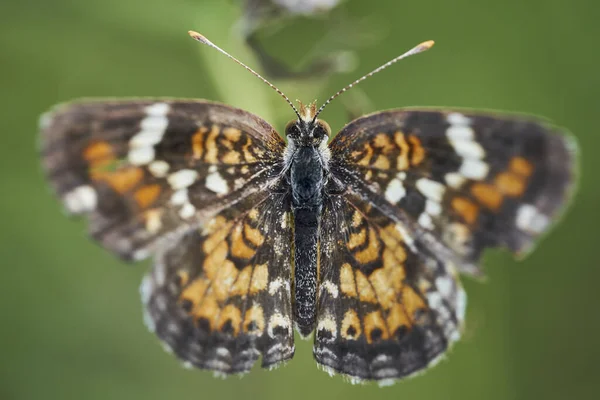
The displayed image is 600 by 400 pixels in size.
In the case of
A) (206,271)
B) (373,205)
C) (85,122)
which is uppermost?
(85,122)

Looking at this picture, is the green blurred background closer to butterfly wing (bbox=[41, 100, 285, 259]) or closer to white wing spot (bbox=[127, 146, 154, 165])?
butterfly wing (bbox=[41, 100, 285, 259])

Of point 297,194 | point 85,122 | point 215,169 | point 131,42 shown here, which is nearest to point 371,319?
point 297,194

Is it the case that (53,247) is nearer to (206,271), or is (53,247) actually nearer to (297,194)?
(206,271)

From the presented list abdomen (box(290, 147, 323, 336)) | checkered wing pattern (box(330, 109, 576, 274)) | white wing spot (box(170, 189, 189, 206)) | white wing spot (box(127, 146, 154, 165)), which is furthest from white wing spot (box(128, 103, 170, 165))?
checkered wing pattern (box(330, 109, 576, 274))

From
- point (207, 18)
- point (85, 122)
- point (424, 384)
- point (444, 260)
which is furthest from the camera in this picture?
point (424, 384)

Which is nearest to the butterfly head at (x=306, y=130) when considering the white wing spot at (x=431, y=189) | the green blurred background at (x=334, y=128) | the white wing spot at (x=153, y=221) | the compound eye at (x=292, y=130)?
the compound eye at (x=292, y=130)

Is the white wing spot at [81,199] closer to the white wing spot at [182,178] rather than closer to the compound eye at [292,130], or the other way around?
the white wing spot at [182,178]

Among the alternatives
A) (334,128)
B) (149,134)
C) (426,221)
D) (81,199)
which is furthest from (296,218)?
(334,128)
